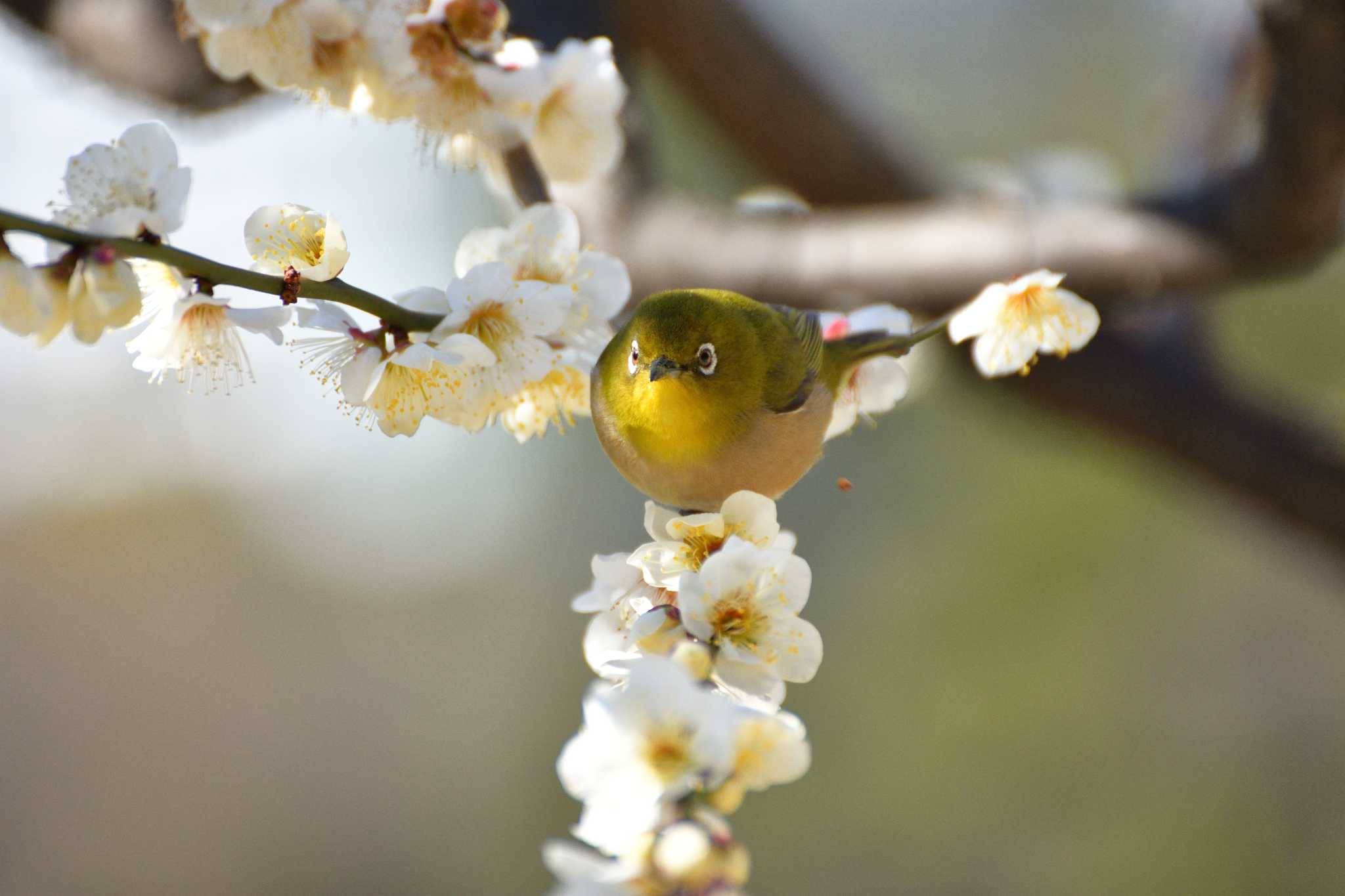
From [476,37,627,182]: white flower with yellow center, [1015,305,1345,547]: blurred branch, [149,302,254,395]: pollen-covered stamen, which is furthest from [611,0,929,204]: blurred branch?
[149,302,254,395]: pollen-covered stamen

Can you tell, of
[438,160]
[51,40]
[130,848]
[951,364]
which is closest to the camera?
[438,160]

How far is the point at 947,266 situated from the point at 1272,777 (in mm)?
2919

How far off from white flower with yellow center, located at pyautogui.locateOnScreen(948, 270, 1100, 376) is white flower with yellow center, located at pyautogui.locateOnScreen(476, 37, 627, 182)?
8.7 inches

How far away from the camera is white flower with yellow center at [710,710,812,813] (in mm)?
292

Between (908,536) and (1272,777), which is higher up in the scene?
(908,536)

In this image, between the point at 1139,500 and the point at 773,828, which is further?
the point at 773,828

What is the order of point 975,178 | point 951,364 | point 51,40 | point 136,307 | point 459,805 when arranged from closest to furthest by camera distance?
point 136,307
point 51,40
point 951,364
point 975,178
point 459,805

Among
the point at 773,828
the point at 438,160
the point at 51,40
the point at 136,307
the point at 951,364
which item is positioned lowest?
the point at 136,307

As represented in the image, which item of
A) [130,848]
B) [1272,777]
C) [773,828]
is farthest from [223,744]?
[1272,777]

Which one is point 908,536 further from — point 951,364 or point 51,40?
point 51,40

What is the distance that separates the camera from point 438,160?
563 millimetres

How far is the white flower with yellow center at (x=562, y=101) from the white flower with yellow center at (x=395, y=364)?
16cm

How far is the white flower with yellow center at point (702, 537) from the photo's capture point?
1.18 ft

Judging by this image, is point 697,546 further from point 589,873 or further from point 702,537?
point 589,873
